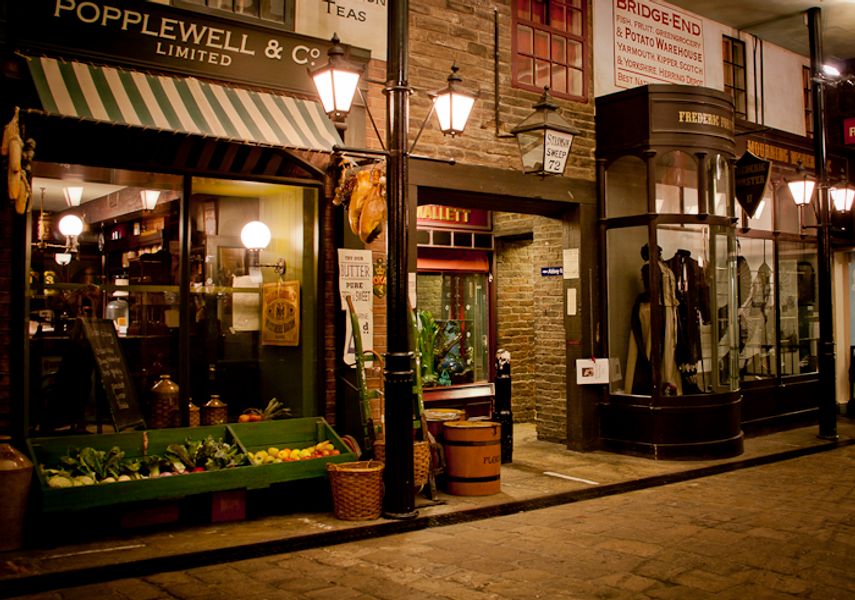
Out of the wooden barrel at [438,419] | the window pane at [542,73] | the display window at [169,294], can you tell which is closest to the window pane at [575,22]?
the window pane at [542,73]

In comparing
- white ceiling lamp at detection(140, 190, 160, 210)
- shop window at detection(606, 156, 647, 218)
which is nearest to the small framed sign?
shop window at detection(606, 156, 647, 218)

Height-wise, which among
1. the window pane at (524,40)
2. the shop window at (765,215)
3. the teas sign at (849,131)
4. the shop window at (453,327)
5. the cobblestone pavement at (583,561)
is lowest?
the cobblestone pavement at (583,561)

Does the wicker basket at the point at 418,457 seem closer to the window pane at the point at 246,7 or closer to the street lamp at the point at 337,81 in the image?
the street lamp at the point at 337,81

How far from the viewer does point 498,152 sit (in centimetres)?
1016

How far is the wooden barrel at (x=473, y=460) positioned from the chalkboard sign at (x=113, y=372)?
121 inches

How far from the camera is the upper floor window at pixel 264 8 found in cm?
822

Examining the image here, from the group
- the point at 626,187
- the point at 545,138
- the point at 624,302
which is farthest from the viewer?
the point at 626,187

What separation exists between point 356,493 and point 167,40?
4648 mm

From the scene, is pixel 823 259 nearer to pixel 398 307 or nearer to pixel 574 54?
pixel 574 54

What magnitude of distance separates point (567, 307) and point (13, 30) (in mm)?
7373

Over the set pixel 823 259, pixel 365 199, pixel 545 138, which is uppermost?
pixel 545 138

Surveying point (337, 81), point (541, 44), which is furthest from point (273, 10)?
point (541, 44)

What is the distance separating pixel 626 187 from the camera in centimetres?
1145

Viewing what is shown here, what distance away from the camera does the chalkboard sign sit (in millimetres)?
7426
